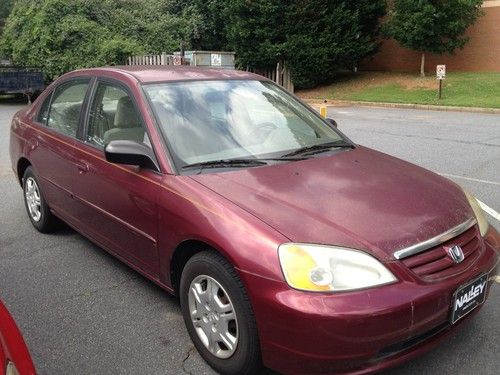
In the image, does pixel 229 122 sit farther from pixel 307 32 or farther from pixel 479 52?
pixel 479 52

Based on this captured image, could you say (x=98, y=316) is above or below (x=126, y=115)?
below

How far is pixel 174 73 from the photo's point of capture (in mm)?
3955

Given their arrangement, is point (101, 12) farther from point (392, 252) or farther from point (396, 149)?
point (392, 252)

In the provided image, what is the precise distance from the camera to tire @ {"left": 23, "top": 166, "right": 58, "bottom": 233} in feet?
16.1

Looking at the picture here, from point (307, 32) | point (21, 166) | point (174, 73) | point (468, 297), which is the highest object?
point (307, 32)

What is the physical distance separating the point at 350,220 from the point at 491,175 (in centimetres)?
532

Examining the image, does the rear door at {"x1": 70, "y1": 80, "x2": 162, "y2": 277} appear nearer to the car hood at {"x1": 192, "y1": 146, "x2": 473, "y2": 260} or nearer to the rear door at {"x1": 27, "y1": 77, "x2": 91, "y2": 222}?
the rear door at {"x1": 27, "y1": 77, "x2": 91, "y2": 222}

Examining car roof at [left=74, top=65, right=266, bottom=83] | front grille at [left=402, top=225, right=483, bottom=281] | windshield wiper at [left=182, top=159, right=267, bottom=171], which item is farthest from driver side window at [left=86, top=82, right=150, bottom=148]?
front grille at [left=402, top=225, right=483, bottom=281]

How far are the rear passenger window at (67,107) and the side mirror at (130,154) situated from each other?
1190 millimetres

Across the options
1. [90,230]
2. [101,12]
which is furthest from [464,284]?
[101,12]

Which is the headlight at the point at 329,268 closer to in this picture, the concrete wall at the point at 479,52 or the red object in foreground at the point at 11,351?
the red object in foreground at the point at 11,351

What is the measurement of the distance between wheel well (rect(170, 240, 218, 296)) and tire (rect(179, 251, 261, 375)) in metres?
0.06

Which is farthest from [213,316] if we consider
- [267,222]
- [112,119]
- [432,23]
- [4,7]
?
[4,7]

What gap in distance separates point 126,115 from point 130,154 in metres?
0.64
